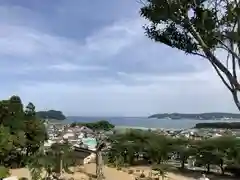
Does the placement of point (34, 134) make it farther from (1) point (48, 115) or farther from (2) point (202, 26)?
(1) point (48, 115)

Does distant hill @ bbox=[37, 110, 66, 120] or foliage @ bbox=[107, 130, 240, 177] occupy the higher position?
distant hill @ bbox=[37, 110, 66, 120]

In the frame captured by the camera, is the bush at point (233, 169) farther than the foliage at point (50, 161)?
Yes

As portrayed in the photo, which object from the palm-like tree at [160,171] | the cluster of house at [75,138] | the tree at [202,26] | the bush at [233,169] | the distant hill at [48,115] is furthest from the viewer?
the distant hill at [48,115]

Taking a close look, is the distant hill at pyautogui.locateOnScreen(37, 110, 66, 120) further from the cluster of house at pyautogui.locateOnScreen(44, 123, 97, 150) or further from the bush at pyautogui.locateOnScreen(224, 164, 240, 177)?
the bush at pyautogui.locateOnScreen(224, 164, 240, 177)

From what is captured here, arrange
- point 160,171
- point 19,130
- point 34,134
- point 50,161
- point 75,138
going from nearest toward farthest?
1. point 50,161
2. point 160,171
3. point 19,130
4. point 34,134
5. point 75,138

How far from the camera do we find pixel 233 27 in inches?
176

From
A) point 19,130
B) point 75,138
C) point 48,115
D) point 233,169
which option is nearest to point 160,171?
point 233,169

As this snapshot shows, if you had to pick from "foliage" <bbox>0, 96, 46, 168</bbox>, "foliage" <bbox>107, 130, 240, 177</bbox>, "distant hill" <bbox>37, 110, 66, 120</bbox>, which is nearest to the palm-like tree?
"foliage" <bbox>107, 130, 240, 177</bbox>

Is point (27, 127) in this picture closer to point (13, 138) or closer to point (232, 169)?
point (13, 138)

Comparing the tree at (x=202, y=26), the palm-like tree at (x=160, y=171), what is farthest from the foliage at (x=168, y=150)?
the tree at (x=202, y=26)

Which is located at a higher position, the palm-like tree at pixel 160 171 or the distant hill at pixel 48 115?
the distant hill at pixel 48 115

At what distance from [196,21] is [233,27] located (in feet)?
1.59

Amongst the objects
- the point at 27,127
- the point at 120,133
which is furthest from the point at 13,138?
the point at 120,133

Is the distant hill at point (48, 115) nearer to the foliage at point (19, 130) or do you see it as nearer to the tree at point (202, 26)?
the foliage at point (19, 130)
